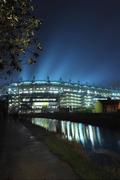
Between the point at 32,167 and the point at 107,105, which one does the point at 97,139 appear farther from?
the point at 107,105

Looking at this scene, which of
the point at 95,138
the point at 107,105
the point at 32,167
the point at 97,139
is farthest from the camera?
the point at 107,105

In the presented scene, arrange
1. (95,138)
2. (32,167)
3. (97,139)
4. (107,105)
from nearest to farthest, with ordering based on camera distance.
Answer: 1. (32,167)
2. (97,139)
3. (95,138)
4. (107,105)

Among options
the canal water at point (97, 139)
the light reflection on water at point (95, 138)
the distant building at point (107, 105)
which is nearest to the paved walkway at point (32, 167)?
the canal water at point (97, 139)

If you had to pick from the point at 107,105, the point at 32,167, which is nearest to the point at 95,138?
the point at 32,167

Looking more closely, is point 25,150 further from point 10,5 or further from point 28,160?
point 10,5

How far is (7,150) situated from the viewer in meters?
20.5

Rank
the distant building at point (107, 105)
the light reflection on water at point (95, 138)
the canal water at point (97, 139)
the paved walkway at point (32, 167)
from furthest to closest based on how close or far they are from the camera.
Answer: the distant building at point (107, 105) < the light reflection on water at point (95, 138) < the canal water at point (97, 139) < the paved walkway at point (32, 167)

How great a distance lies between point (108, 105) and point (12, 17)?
97661 mm

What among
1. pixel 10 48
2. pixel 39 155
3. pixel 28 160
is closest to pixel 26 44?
pixel 10 48

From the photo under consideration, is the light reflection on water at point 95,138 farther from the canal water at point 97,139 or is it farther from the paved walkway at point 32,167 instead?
the paved walkway at point 32,167


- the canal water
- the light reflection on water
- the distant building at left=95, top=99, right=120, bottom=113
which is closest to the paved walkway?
the canal water

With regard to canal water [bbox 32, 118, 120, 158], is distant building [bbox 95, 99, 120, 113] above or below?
above

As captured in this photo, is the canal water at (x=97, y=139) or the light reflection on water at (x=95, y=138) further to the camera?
the light reflection on water at (x=95, y=138)

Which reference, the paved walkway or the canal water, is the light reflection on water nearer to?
the canal water
